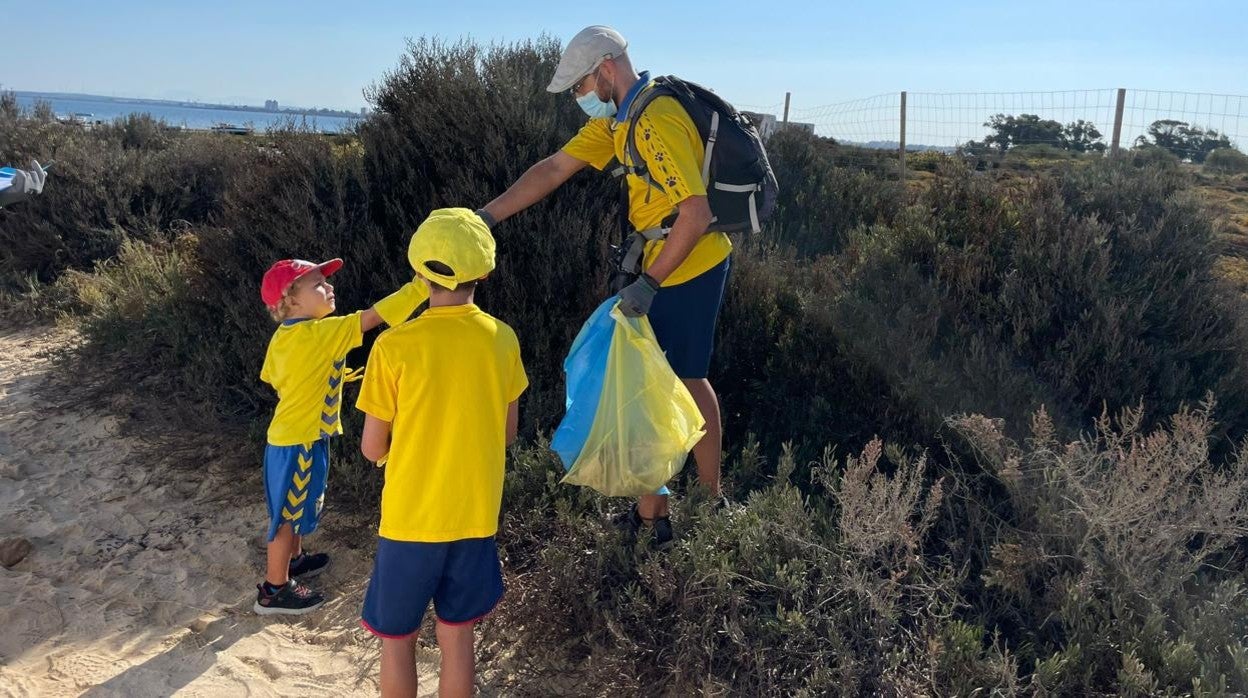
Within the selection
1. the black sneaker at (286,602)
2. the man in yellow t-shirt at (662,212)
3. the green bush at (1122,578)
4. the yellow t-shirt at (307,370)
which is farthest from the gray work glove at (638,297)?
the black sneaker at (286,602)

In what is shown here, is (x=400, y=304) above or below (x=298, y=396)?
above

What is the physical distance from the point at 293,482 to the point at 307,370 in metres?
0.44

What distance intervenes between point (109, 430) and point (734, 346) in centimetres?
352

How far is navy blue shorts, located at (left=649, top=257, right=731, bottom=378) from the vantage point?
3123 mm

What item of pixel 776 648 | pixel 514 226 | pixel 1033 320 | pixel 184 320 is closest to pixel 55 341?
pixel 184 320

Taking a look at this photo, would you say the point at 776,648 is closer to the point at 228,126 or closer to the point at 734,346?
Answer: the point at 734,346

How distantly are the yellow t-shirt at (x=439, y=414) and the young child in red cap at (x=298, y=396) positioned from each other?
2.29ft

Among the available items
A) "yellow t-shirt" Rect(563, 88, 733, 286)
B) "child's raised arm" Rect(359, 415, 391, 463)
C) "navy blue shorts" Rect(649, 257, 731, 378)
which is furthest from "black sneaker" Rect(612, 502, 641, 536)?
"child's raised arm" Rect(359, 415, 391, 463)

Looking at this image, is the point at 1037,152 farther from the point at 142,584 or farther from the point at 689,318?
the point at 142,584

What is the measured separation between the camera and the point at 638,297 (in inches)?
113

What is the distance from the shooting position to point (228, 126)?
11.6 metres

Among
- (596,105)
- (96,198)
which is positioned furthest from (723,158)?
(96,198)

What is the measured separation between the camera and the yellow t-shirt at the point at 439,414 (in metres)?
2.31

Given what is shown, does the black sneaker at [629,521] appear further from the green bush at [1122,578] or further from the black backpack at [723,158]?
the green bush at [1122,578]
